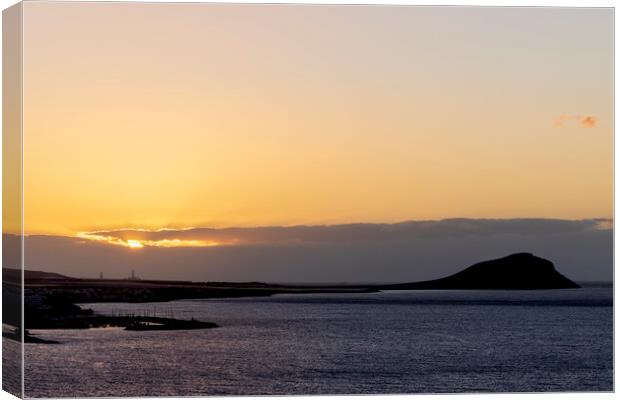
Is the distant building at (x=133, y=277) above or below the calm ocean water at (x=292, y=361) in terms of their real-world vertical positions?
above

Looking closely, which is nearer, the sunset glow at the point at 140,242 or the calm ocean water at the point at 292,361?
the sunset glow at the point at 140,242

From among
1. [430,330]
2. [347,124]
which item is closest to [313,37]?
[347,124]

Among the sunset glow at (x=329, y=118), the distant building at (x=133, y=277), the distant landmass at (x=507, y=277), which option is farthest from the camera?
the distant landmass at (x=507, y=277)

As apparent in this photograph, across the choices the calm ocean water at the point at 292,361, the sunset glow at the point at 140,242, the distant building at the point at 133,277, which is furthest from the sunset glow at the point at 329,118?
the calm ocean water at the point at 292,361

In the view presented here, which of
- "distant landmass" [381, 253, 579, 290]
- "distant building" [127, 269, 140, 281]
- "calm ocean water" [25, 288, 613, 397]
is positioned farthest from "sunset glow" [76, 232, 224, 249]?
"distant landmass" [381, 253, 579, 290]

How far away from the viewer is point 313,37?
25141 mm

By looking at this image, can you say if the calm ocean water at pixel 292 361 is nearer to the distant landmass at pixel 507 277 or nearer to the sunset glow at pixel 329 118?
the distant landmass at pixel 507 277

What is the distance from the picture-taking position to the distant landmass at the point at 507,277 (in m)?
29.3

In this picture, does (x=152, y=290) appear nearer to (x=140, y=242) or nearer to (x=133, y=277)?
(x=133, y=277)

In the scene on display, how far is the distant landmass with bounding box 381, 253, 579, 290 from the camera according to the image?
2934 cm

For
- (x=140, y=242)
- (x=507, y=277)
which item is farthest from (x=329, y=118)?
(x=507, y=277)

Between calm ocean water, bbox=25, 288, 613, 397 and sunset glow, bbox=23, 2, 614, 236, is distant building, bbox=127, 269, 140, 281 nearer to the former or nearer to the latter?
calm ocean water, bbox=25, 288, 613, 397

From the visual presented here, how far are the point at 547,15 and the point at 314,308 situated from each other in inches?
595

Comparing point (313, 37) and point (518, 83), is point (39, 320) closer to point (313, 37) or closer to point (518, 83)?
point (313, 37)
